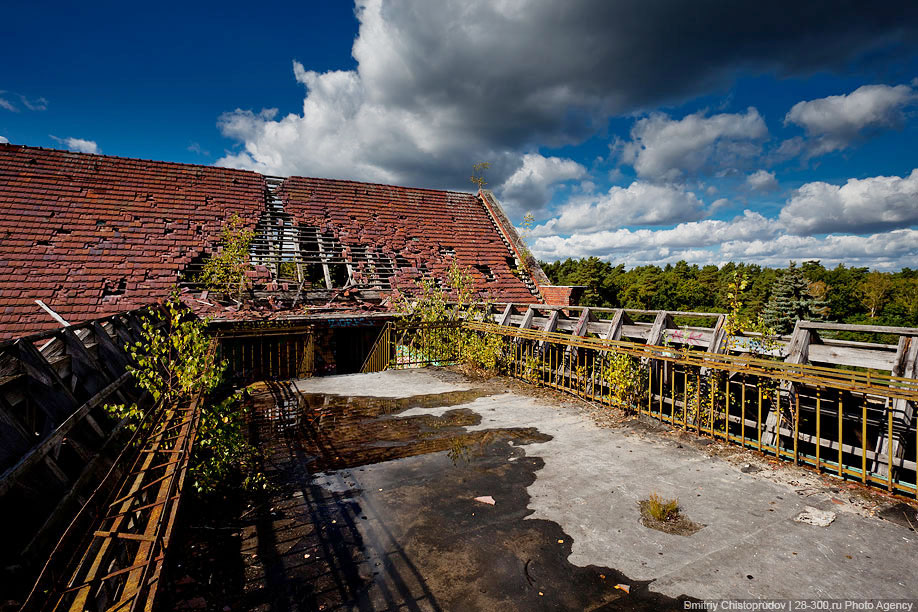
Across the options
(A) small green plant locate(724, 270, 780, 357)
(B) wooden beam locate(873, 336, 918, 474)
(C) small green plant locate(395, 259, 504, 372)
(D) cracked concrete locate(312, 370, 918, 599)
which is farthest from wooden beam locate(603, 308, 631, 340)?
(B) wooden beam locate(873, 336, 918, 474)

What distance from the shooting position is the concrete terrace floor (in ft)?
8.93

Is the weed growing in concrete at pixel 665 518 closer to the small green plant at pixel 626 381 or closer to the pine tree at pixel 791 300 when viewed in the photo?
the small green plant at pixel 626 381

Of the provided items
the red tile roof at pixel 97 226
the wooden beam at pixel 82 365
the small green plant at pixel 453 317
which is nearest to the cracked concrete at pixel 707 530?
the small green plant at pixel 453 317

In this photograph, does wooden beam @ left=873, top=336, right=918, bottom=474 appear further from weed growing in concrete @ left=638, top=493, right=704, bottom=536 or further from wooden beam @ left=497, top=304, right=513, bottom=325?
wooden beam @ left=497, top=304, right=513, bottom=325

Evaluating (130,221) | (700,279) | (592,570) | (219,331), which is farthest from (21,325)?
(700,279)

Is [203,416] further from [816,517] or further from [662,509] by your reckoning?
[816,517]

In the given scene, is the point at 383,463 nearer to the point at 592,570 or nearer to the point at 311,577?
the point at 311,577

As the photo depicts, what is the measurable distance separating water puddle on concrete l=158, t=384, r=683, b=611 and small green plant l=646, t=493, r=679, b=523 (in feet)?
2.79

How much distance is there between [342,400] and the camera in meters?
7.34

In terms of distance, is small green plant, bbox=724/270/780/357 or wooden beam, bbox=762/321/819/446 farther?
small green plant, bbox=724/270/780/357

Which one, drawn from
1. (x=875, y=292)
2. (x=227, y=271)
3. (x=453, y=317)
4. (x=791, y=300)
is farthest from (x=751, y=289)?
(x=227, y=271)

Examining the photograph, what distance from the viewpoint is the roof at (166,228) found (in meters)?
9.44

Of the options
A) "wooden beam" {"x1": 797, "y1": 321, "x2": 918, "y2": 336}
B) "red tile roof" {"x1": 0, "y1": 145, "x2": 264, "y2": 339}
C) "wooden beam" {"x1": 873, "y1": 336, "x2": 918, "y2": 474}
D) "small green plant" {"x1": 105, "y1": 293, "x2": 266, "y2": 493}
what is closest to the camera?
"small green plant" {"x1": 105, "y1": 293, "x2": 266, "y2": 493}

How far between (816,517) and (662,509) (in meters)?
1.20
